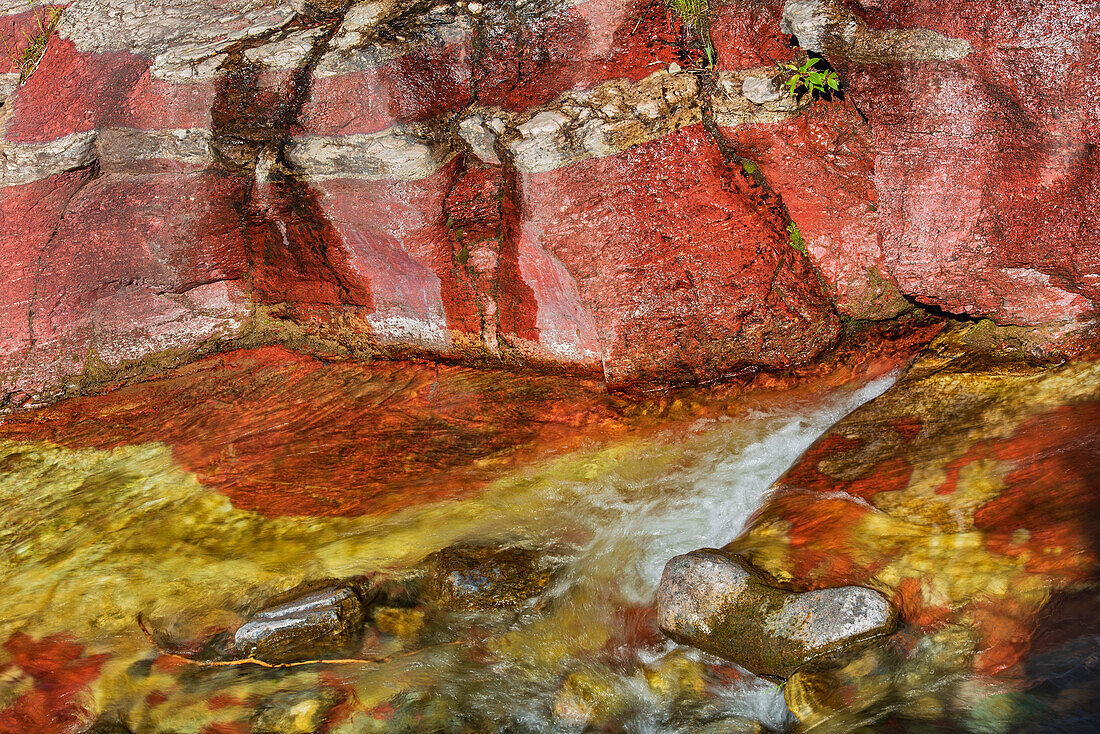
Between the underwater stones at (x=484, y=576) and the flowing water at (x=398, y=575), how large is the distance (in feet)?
0.20

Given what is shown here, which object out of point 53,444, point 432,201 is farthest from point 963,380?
point 53,444

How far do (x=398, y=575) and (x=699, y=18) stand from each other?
2745 mm

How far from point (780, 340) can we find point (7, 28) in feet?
15.4

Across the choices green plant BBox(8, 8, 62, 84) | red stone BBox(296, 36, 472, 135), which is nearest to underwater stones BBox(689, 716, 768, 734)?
red stone BBox(296, 36, 472, 135)

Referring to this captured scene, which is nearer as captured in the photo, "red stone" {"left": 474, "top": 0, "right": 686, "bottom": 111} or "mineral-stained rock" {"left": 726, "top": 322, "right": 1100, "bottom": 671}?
"mineral-stained rock" {"left": 726, "top": 322, "right": 1100, "bottom": 671}

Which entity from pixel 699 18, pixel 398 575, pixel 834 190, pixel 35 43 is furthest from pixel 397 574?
pixel 35 43

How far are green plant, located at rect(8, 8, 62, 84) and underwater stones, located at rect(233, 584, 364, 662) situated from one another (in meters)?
3.38

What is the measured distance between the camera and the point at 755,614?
2684 millimetres

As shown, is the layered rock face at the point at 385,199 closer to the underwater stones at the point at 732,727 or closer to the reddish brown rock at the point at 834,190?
the reddish brown rock at the point at 834,190

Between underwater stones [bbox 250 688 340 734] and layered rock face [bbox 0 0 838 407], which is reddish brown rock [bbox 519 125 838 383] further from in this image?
underwater stones [bbox 250 688 340 734]

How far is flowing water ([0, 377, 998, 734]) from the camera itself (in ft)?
9.30

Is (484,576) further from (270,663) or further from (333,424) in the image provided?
(333,424)

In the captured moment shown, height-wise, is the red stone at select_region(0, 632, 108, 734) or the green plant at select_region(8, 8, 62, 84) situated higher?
the green plant at select_region(8, 8, 62, 84)

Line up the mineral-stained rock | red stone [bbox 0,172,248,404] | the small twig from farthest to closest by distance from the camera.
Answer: red stone [bbox 0,172,248,404], the small twig, the mineral-stained rock
